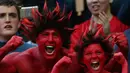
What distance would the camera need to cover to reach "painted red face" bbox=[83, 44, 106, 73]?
1595mm

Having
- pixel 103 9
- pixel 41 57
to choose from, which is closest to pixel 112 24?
pixel 103 9

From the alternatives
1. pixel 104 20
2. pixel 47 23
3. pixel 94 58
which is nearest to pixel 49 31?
pixel 47 23

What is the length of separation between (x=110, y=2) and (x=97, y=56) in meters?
0.64

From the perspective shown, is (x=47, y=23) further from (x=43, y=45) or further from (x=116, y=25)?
(x=116, y=25)

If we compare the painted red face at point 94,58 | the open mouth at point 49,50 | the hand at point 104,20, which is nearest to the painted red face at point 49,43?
the open mouth at point 49,50

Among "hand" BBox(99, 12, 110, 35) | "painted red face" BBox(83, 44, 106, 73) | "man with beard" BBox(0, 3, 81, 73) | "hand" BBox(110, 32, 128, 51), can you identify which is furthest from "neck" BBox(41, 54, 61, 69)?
"hand" BBox(99, 12, 110, 35)

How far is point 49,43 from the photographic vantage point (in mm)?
1627

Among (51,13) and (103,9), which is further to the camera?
(103,9)

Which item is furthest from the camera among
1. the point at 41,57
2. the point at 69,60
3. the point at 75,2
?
the point at 75,2

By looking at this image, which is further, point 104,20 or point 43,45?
point 104,20

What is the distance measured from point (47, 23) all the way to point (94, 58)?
0.22 m

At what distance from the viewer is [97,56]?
1597 mm

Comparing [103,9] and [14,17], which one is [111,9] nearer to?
[103,9]

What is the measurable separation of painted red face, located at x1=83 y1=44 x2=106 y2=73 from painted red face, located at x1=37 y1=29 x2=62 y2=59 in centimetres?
11
